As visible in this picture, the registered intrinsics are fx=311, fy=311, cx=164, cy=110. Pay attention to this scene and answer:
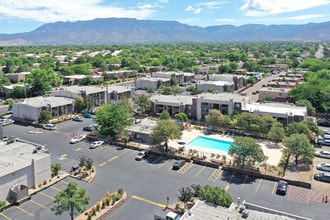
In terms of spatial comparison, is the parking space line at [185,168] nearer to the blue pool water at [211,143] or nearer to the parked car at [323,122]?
the blue pool water at [211,143]

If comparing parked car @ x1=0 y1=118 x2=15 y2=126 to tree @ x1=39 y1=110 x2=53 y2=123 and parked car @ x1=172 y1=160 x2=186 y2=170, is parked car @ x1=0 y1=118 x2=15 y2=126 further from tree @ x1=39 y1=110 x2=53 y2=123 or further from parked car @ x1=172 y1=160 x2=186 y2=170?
parked car @ x1=172 y1=160 x2=186 y2=170

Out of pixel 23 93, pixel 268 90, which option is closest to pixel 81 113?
pixel 23 93

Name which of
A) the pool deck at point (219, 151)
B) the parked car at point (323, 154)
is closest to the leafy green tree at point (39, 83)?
the pool deck at point (219, 151)

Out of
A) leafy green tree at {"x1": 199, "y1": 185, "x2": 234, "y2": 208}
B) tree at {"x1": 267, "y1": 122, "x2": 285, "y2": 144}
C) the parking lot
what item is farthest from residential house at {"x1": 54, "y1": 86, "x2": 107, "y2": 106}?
leafy green tree at {"x1": 199, "y1": 185, "x2": 234, "y2": 208}

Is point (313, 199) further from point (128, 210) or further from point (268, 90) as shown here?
point (268, 90)

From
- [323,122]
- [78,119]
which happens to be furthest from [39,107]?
[323,122]
